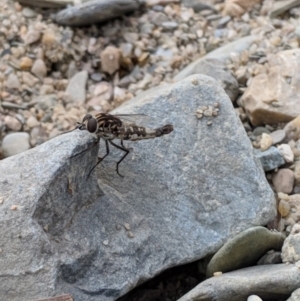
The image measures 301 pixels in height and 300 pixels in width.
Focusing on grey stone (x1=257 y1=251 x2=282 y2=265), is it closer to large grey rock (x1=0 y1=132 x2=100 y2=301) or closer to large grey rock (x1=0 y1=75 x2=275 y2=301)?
large grey rock (x1=0 y1=75 x2=275 y2=301)

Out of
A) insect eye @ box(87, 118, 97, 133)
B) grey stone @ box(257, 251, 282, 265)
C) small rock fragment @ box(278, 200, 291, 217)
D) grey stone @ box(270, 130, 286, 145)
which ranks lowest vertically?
small rock fragment @ box(278, 200, 291, 217)

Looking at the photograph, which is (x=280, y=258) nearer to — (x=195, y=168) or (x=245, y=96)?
(x=195, y=168)

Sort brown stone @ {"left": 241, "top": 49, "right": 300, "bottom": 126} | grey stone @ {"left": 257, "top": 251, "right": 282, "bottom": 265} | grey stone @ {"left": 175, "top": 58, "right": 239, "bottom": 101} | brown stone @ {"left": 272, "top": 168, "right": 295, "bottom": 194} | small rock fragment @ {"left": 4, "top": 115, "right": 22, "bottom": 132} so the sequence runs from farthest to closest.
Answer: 1. small rock fragment @ {"left": 4, "top": 115, "right": 22, "bottom": 132}
2. grey stone @ {"left": 175, "top": 58, "right": 239, "bottom": 101}
3. brown stone @ {"left": 241, "top": 49, "right": 300, "bottom": 126}
4. brown stone @ {"left": 272, "top": 168, "right": 295, "bottom": 194}
5. grey stone @ {"left": 257, "top": 251, "right": 282, "bottom": 265}

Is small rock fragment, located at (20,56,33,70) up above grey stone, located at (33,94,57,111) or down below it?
above

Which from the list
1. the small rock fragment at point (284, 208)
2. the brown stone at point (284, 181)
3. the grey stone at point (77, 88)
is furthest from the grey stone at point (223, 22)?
the small rock fragment at point (284, 208)

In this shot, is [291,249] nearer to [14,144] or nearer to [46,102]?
[14,144]

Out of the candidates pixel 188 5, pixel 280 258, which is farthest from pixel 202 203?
pixel 188 5

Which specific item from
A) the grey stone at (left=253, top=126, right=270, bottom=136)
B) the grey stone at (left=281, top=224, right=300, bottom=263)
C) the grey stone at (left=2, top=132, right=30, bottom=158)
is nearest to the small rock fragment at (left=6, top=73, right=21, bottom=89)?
the grey stone at (left=2, top=132, right=30, bottom=158)
